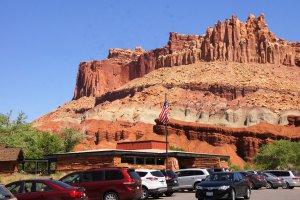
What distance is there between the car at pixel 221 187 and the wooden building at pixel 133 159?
617 inches

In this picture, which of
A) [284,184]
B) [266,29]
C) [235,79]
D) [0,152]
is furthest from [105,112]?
[284,184]

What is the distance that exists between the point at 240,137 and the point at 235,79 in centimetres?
5161

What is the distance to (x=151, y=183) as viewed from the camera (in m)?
22.3

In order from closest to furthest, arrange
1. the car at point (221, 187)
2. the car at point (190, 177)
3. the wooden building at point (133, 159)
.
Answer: the car at point (221, 187) < the car at point (190, 177) < the wooden building at point (133, 159)

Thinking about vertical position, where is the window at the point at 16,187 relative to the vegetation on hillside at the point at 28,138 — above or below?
below

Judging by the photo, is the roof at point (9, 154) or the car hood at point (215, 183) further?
the roof at point (9, 154)

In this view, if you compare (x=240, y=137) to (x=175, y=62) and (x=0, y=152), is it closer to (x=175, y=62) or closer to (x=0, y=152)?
(x=0, y=152)

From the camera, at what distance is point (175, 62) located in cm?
18562

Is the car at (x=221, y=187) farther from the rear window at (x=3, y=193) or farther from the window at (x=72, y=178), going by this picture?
the rear window at (x=3, y=193)

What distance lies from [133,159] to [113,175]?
23.0 meters

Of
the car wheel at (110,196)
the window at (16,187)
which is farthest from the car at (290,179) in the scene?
the window at (16,187)

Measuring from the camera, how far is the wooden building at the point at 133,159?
35.4 metres

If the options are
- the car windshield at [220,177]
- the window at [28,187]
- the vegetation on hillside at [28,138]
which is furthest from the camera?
the vegetation on hillside at [28,138]

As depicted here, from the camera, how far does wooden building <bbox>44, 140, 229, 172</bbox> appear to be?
35.4 m
